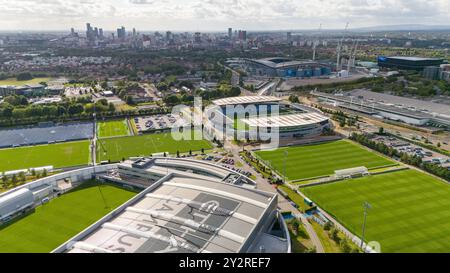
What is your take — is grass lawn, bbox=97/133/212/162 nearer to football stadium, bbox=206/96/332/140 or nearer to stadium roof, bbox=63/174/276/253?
football stadium, bbox=206/96/332/140

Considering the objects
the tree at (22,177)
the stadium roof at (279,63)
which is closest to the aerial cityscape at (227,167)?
the tree at (22,177)

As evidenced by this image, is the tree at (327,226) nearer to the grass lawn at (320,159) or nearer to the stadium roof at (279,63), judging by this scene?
the grass lawn at (320,159)

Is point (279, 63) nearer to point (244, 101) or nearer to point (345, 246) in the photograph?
point (244, 101)

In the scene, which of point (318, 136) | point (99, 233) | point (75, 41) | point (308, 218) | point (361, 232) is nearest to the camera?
point (99, 233)

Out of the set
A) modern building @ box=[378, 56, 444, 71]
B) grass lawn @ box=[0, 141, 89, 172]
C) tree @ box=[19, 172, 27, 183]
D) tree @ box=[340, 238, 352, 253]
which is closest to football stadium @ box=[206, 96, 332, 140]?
grass lawn @ box=[0, 141, 89, 172]

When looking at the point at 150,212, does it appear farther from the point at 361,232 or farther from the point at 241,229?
the point at 361,232

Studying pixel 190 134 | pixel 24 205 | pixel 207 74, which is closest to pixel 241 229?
pixel 24 205

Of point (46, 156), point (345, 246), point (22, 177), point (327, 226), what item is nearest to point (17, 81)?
point (46, 156)
